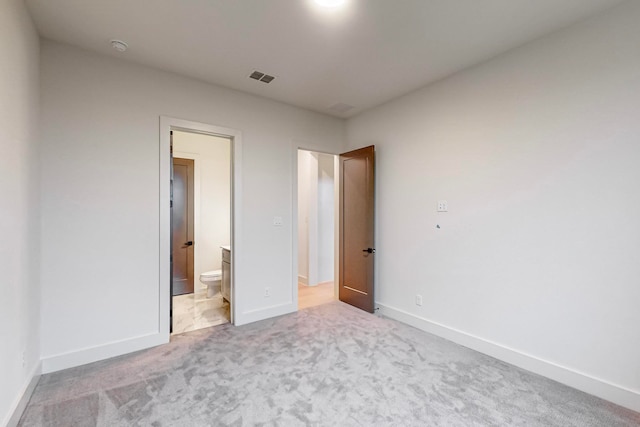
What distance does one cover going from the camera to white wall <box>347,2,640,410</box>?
1.97m

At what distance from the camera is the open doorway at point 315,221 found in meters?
5.26

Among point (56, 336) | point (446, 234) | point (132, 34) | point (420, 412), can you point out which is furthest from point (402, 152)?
point (56, 336)

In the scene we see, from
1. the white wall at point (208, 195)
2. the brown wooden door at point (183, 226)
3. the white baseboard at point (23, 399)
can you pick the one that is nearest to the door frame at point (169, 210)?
the white baseboard at point (23, 399)

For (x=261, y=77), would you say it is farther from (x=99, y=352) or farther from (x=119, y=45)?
(x=99, y=352)

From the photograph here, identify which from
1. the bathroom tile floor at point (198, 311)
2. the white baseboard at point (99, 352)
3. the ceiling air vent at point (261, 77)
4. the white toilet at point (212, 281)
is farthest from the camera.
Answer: the white toilet at point (212, 281)

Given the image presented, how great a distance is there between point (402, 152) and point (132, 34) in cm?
297

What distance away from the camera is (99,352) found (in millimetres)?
2527

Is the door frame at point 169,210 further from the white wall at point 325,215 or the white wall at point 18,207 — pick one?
the white wall at point 325,215

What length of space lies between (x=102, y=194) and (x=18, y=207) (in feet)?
2.43

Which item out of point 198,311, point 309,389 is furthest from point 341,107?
point 198,311

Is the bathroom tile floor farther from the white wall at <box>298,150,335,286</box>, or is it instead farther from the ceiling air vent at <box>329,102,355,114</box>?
the ceiling air vent at <box>329,102,355,114</box>

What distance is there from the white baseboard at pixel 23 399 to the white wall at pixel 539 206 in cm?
344

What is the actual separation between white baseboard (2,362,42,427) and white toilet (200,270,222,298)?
2201 mm

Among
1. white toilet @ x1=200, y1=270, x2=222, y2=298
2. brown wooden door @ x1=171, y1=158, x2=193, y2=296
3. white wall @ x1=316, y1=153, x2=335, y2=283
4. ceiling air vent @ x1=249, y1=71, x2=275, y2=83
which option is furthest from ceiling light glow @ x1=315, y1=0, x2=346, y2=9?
white toilet @ x1=200, y1=270, x2=222, y2=298
